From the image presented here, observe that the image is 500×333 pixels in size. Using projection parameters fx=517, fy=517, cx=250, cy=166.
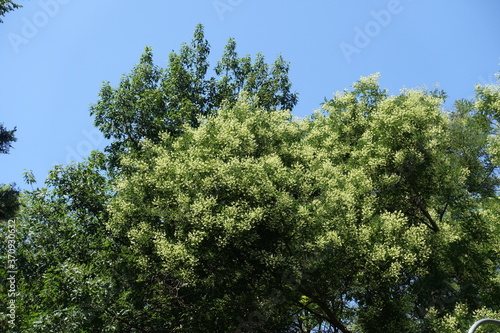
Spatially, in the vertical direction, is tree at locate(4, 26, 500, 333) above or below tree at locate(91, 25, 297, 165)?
below

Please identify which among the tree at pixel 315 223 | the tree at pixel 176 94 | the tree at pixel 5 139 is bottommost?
the tree at pixel 315 223

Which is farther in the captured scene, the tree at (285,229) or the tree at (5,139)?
the tree at (285,229)

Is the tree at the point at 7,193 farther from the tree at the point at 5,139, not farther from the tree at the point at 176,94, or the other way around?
the tree at the point at 176,94

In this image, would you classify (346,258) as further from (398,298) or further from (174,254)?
(174,254)

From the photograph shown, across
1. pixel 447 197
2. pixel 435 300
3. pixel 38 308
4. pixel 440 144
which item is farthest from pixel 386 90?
pixel 38 308

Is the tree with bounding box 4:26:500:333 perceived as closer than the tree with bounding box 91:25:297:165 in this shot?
Yes

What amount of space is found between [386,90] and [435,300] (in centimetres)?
985

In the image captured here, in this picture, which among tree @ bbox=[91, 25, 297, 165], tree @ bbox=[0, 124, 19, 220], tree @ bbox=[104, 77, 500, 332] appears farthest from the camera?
tree @ bbox=[91, 25, 297, 165]

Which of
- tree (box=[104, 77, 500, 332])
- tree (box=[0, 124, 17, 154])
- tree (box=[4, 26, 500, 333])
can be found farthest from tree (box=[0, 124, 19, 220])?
tree (box=[104, 77, 500, 332])

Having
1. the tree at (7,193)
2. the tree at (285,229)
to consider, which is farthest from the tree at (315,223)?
the tree at (7,193)

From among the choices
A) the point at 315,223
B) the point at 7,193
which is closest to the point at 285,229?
the point at 315,223

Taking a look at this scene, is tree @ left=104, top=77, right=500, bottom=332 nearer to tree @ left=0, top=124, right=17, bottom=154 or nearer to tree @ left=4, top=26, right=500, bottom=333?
tree @ left=4, top=26, right=500, bottom=333

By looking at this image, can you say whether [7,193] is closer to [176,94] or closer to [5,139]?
[5,139]

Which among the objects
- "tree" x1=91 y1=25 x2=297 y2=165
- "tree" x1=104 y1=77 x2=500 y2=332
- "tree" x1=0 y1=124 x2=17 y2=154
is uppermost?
"tree" x1=91 y1=25 x2=297 y2=165
